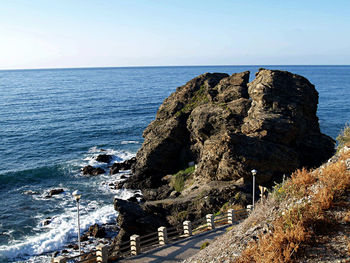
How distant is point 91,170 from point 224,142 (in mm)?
21966

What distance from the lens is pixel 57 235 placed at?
28328 millimetres

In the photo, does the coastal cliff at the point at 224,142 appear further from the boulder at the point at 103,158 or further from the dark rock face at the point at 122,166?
the boulder at the point at 103,158

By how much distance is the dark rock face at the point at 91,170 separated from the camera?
145 feet

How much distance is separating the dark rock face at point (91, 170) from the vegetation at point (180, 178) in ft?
41.0

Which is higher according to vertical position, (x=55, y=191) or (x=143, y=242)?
(x=143, y=242)

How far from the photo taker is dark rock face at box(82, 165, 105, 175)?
44.2m

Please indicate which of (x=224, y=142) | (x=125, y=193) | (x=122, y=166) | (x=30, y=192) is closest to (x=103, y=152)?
(x=122, y=166)

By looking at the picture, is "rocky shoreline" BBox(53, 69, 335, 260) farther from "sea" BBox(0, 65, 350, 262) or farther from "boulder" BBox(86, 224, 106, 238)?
"sea" BBox(0, 65, 350, 262)

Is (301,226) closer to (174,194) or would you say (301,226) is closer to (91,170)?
(174,194)

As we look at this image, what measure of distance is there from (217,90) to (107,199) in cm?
2032

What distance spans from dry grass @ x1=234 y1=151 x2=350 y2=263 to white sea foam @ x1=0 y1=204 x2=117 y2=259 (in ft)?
70.5

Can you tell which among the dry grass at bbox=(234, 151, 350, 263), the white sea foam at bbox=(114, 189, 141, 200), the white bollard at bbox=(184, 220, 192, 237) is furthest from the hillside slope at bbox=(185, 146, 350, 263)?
the white sea foam at bbox=(114, 189, 141, 200)

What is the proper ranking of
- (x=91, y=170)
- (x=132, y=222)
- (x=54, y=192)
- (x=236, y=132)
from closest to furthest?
(x=132, y=222)
(x=236, y=132)
(x=54, y=192)
(x=91, y=170)

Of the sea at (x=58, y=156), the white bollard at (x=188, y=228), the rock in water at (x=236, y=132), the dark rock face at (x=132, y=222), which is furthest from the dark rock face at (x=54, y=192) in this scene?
the white bollard at (x=188, y=228)
